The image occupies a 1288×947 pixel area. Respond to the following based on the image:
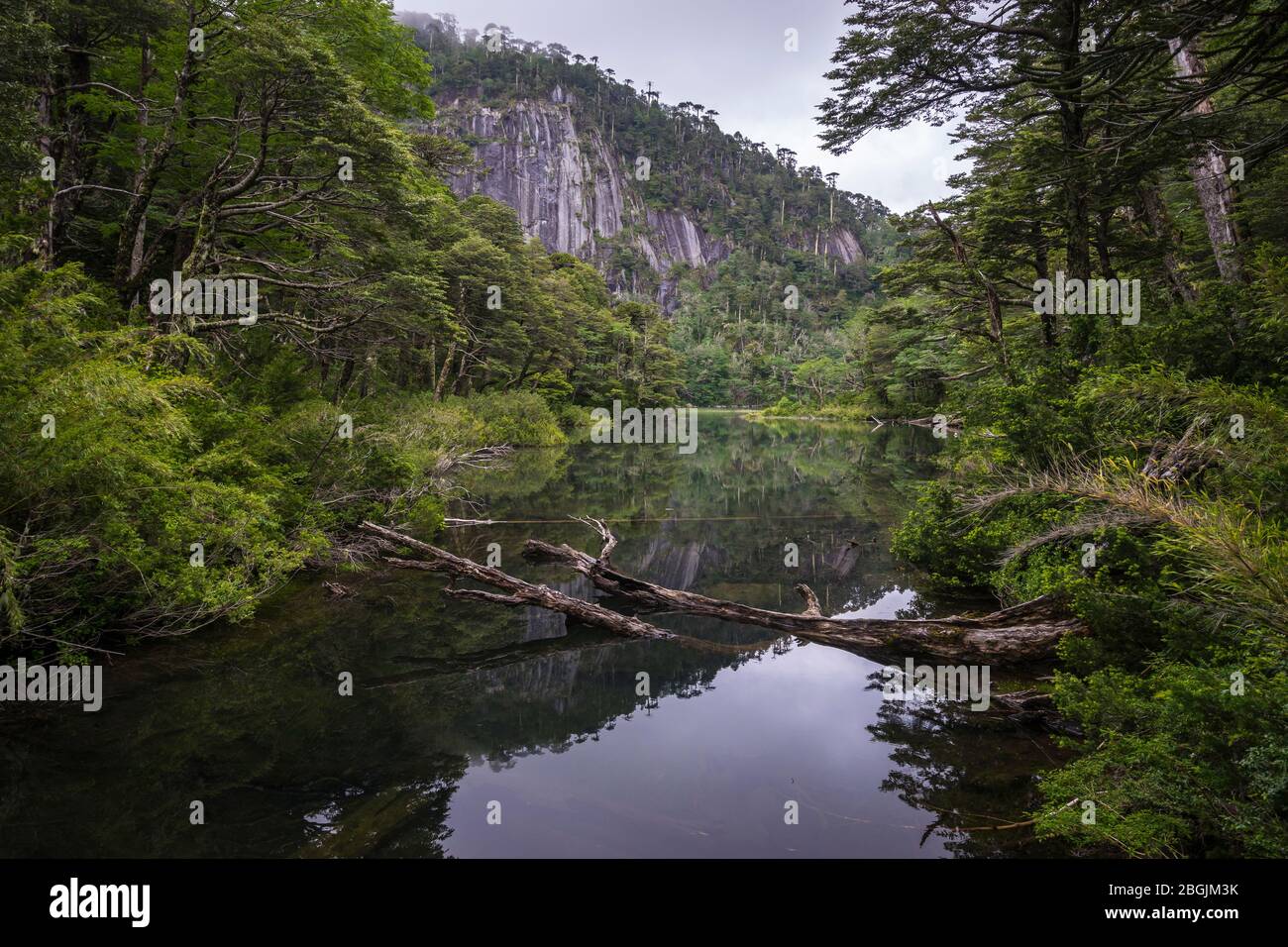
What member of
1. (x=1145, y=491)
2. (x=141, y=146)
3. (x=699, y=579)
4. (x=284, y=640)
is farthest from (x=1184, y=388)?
(x=141, y=146)

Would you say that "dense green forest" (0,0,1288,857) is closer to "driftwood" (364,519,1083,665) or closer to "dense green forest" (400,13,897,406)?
"driftwood" (364,519,1083,665)

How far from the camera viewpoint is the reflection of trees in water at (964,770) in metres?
3.81

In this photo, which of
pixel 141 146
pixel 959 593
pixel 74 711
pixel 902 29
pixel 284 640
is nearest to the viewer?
pixel 74 711

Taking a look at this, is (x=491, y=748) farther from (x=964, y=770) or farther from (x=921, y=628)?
(x=921, y=628)

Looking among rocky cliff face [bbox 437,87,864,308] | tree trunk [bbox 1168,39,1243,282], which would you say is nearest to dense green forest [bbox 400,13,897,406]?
rocky cliff face [bbox 437,87,864,308]

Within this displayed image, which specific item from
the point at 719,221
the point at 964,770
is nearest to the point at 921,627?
the point at 964,770

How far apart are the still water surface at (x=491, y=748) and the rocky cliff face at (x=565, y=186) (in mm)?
113885

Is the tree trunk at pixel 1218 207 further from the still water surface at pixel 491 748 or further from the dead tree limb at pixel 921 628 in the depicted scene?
the dead tree limb at pixel 921 628

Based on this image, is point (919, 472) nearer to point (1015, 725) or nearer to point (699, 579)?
point (699, 579)

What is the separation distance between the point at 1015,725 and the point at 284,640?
7278 mm

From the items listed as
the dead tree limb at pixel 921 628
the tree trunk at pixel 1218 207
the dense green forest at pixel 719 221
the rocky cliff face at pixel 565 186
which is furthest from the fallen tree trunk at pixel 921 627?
the rocky cliff face at pixel 565 186

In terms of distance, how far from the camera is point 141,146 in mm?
10617

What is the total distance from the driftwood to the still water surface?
1.01 ft
